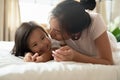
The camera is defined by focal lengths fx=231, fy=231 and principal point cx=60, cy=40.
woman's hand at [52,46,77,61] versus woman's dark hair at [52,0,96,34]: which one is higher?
woman's dark hair at [52,0,96,34]

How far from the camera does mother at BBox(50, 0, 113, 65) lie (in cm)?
113

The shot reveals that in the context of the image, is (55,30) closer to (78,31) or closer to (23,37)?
(78,31)

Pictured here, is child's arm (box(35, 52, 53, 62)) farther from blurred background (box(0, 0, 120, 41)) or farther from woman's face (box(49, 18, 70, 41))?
blurred background (box(0, 0, 120, 41))

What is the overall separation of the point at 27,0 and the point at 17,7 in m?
0.22

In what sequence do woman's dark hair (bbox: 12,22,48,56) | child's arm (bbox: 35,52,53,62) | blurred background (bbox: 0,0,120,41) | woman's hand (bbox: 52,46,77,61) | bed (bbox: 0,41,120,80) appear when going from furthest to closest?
1. blurred background (bbox: 0,0,120,41)
2. woman's dark hair (bbox: 12,22,48,56)
3. child's arm (bbox: 35,52,53,62)
4. woman's hand (bbox: 52,46,77,61)
5. bed (bbox: 0,41,120,80)

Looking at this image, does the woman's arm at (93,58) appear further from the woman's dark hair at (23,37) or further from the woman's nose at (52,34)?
the woman's dark hair at (23,37)

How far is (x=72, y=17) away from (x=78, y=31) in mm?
84

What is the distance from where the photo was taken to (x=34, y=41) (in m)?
1.31

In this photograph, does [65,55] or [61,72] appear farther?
[65,55]

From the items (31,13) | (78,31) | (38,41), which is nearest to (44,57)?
(38,41)

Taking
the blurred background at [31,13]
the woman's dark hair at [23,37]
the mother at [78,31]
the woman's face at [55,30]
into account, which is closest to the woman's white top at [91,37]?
the mother at [78,31]

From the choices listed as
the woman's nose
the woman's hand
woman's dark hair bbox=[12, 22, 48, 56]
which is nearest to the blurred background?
woman's dark hair bbox=[12, 22, 48, 56]

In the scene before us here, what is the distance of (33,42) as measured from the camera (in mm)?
1317

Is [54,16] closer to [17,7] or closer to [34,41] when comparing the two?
[34,41]
